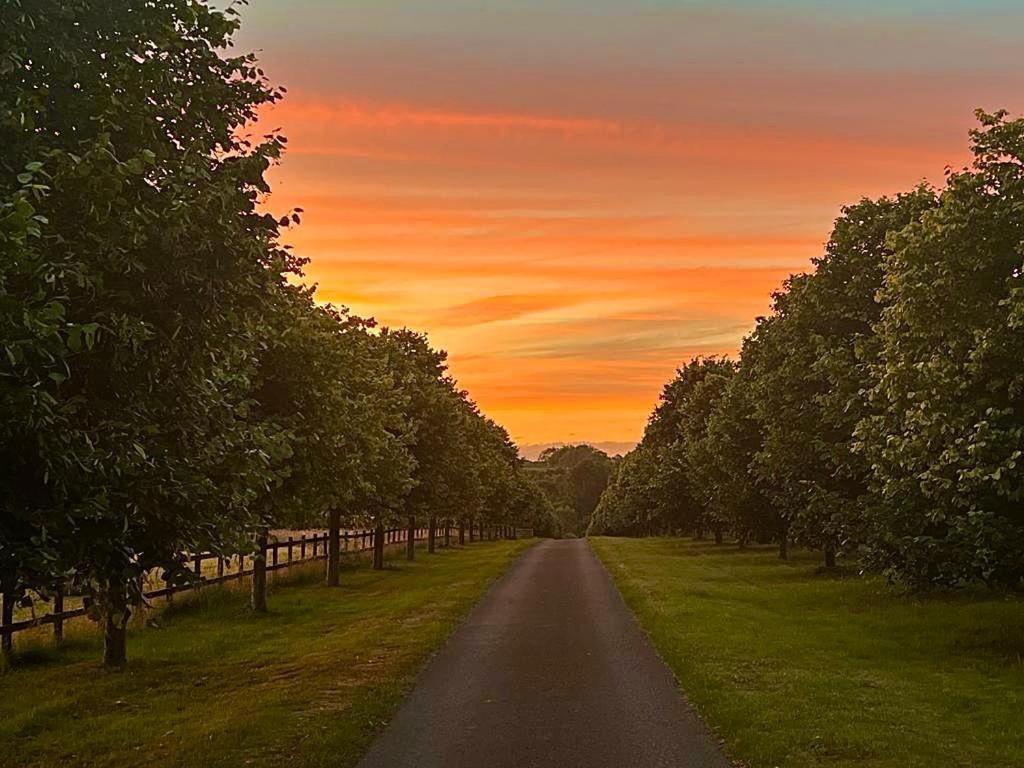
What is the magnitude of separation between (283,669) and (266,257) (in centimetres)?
1024

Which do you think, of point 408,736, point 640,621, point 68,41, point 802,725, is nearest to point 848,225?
point 640,621

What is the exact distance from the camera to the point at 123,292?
8977 millimetres

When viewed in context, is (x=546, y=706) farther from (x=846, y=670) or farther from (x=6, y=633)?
(x=6, y=633)

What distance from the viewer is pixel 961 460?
1770cm

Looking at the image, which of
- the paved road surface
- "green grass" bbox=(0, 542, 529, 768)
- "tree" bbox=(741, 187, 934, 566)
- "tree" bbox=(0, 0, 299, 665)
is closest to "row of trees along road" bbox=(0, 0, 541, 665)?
"tree" bbox=(0, 0, 299, 665)

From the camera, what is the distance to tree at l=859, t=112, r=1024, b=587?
17.9m

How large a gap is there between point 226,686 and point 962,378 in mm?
14632

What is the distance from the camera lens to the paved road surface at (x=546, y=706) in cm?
1192

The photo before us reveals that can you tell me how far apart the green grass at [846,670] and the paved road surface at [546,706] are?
2.10 feet

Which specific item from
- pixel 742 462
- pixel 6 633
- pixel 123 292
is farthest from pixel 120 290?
pixel 742 462

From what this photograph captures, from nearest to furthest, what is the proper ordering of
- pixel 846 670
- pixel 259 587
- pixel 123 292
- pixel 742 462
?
pixel 123 292 < pixel 846 670 < pixel 259 587 < pixel 742 462

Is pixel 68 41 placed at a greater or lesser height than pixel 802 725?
greater

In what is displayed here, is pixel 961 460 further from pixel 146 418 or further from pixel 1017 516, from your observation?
pixel 146 418

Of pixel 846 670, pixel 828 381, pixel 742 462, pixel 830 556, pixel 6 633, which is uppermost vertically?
pixel 828 381
